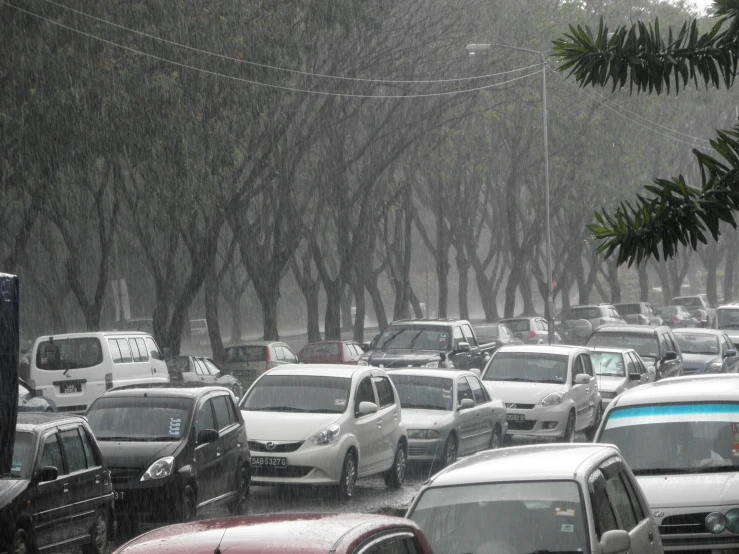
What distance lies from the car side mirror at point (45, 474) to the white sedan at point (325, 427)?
4582 millimetres

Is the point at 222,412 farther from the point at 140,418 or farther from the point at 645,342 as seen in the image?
the point at 645,342

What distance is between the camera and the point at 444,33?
36.2 m

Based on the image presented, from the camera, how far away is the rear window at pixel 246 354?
96.9ft

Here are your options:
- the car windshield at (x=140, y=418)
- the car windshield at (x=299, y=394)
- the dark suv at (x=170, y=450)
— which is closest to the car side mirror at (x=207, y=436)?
the dark suv at (x=170, y=450)

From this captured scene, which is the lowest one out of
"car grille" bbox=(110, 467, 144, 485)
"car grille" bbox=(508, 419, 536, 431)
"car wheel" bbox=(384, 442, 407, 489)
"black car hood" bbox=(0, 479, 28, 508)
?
"car wheel" bbox=(384, 442, 407, 489)

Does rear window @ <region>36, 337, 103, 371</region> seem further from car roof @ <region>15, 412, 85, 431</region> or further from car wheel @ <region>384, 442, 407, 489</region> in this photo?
car roof @ <region>15, 412, 85, 431</region>

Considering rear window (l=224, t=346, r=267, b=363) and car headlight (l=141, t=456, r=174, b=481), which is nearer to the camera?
car headlight (l=141, t=456, r=174, b=481)

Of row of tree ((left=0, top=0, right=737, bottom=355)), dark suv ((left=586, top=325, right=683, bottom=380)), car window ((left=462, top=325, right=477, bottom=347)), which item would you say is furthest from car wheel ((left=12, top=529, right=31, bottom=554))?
car window ((left=462, top=325, right=477, bottom=347))

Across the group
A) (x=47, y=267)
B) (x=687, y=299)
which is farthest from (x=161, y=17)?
(x=687, y=299)

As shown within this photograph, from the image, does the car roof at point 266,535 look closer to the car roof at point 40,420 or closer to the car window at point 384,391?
the car roof at point 40,420

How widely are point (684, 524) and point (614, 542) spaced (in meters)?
2.60

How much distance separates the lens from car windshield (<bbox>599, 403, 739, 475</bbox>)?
31.3ft

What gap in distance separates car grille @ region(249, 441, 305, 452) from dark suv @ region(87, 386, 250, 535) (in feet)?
2.37

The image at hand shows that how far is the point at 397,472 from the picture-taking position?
17.0 m
